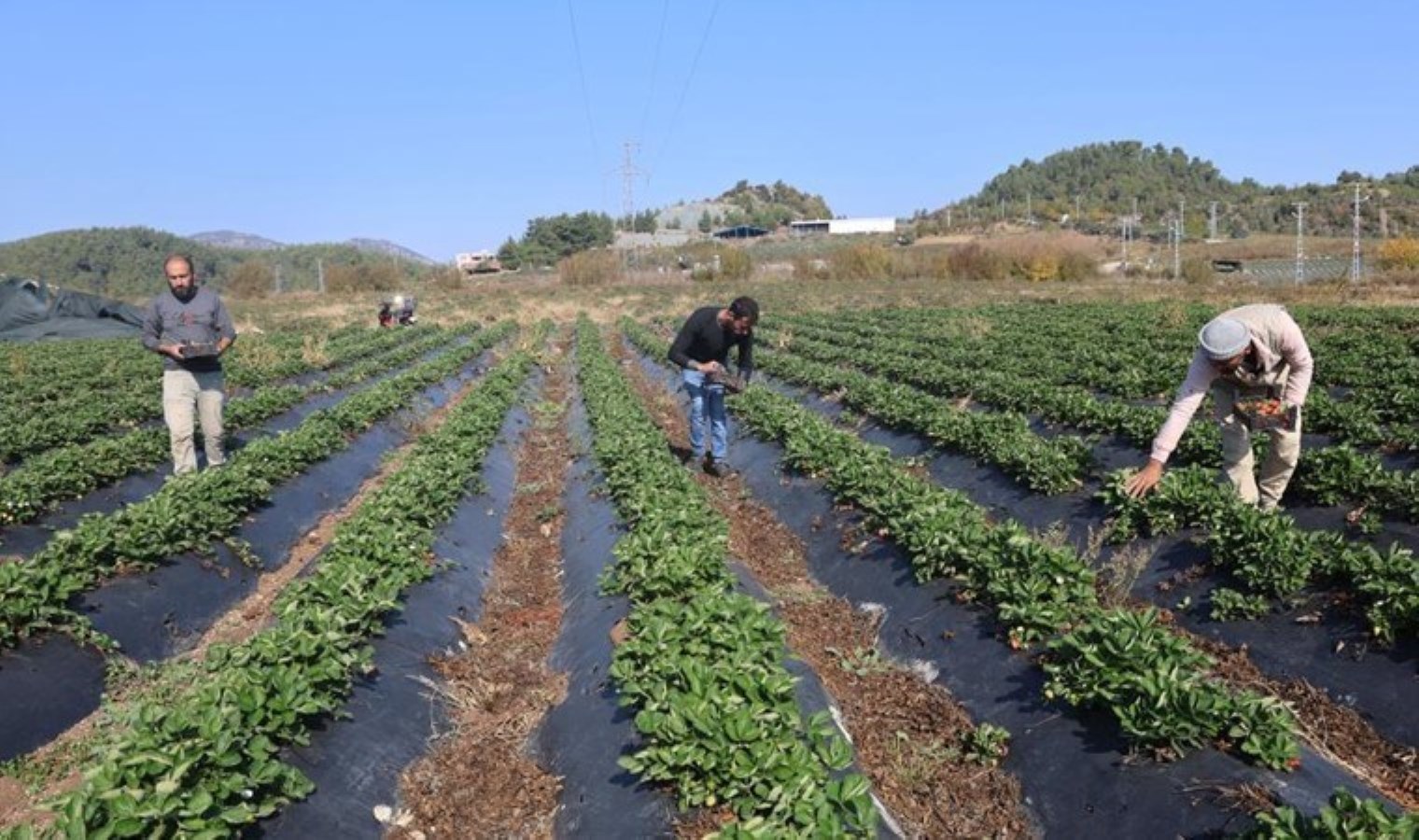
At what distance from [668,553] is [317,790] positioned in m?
2.88

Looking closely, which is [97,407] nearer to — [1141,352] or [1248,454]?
[1248,454]

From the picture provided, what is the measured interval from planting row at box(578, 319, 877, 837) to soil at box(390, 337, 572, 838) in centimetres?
73

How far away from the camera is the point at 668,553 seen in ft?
22.6

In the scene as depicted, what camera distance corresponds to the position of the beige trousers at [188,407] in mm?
10320

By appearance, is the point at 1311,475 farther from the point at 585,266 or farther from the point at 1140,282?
the point at 585,266

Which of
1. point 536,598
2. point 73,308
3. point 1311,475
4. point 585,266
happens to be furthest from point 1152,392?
point 585,266

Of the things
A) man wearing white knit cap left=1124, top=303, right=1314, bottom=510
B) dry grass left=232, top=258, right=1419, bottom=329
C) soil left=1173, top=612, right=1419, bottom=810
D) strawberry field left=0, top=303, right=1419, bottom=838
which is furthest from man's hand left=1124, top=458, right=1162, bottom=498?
dry grass left=232, top=258, right=1419, bottom=329

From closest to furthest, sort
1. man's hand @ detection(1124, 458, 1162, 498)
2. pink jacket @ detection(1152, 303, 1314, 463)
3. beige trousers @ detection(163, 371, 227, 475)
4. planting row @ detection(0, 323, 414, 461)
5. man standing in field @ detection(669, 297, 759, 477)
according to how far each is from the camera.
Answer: man's hand @ detection(1124, 458, 1162, 498), pink jacket @ detection(1152, 303, 1314, 463), beige trousers @ detection(163, 371, 227, 475), man standing in field @ detection(669, 297, 759, 477), planting row @ detection(0, 323, 414, 461)

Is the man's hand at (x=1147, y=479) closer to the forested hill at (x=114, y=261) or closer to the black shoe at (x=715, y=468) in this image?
the black shoe at (x=715, y=468)

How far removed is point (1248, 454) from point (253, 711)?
295 inches

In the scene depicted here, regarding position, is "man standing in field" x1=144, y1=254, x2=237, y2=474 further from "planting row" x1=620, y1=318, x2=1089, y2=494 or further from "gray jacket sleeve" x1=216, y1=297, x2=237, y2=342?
"planting row" x1=620, y1=318, x2=1089, y2=494

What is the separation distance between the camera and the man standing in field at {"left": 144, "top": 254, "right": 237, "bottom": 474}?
1013 centimetres

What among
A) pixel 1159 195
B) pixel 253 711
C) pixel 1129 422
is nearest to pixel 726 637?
pixel 253 711

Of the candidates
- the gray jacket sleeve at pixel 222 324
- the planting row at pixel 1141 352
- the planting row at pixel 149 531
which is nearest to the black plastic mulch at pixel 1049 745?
the planting row at pixel 149 531
